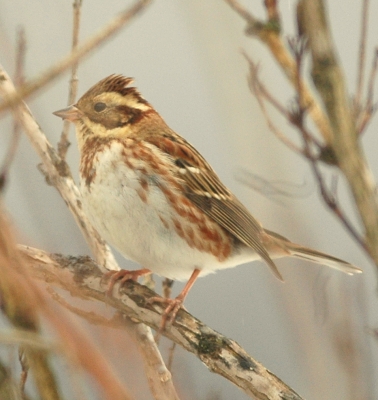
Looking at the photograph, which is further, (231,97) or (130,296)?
(130,296)

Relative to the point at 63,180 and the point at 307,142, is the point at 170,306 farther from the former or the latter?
the point at 307,142

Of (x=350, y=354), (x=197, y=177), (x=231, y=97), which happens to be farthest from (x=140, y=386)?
(x=197, y=177)

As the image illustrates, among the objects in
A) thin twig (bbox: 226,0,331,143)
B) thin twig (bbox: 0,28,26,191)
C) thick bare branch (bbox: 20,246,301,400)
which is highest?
thin twig (bbox: 0,28,26,191)

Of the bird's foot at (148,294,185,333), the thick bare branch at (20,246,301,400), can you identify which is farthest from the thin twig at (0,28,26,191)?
the bird's foot at (148,294,185,333)

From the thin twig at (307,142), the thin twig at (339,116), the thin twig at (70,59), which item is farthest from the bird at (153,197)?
the thin twig at (70,59)

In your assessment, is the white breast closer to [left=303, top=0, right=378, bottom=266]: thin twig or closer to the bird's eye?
the bird's eye

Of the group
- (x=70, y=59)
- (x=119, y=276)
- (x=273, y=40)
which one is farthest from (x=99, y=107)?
(x=70, y=59)

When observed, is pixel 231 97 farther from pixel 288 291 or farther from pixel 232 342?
pixel 232 342
